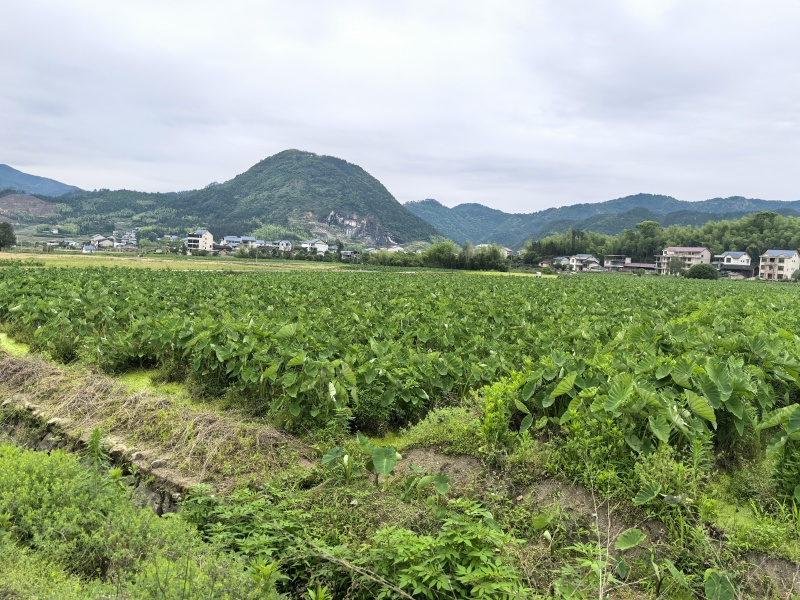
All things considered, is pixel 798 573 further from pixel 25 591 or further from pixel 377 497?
pixel 25 591

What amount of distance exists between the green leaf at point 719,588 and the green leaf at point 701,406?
1.60 m

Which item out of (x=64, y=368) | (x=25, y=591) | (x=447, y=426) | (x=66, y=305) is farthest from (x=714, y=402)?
(x=66, y=305)

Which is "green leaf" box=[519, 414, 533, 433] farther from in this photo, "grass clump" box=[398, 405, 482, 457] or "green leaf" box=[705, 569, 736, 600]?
"green leaf" box=[705, 569, 736, 600]

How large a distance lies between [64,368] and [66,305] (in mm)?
3566

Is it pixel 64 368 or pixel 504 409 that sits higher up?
pixel 504 409

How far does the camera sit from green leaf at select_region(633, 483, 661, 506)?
160 inches

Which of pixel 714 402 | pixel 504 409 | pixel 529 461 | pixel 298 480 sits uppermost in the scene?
pixel 714 402

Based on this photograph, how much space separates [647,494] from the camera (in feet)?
13.7

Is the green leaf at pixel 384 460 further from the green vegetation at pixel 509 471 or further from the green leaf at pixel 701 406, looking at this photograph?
the green leaf at pixel 701 406

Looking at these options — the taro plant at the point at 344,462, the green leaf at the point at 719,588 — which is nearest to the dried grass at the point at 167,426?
the taro plant at the point at 344,462

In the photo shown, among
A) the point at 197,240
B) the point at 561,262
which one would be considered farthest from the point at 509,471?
the point at 197,240

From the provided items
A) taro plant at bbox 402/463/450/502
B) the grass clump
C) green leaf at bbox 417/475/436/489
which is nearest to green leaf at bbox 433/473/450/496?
taro plant at bbox 402/463/450/502

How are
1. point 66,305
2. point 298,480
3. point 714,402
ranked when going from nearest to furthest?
point 714,402 → point 298,480 → point 66,305

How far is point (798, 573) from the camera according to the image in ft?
12.0
